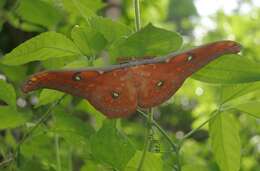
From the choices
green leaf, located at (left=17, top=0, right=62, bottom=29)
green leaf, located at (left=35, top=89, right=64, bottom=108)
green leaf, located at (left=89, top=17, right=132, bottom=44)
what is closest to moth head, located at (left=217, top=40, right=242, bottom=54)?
green leaf, located at (left=89, top=17, right=132, bottom=44)

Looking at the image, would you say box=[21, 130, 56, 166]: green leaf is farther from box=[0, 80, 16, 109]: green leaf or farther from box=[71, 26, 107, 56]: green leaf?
box=[71, 26, 107, 56]: green leaf

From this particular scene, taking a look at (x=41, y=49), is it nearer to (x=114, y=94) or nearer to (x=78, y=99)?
(x=114, y=94)

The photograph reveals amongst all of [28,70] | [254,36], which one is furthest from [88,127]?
[254,36]

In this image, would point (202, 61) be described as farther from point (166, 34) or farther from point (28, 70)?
point (28, 70)

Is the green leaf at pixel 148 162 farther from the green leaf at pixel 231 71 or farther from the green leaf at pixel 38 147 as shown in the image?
the green leaf at pixel 38 147

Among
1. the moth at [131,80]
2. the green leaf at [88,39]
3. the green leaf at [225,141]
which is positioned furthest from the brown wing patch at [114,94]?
the green leaf at [225,141]

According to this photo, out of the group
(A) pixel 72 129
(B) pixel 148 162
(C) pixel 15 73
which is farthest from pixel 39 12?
(B) pixel 148 162
